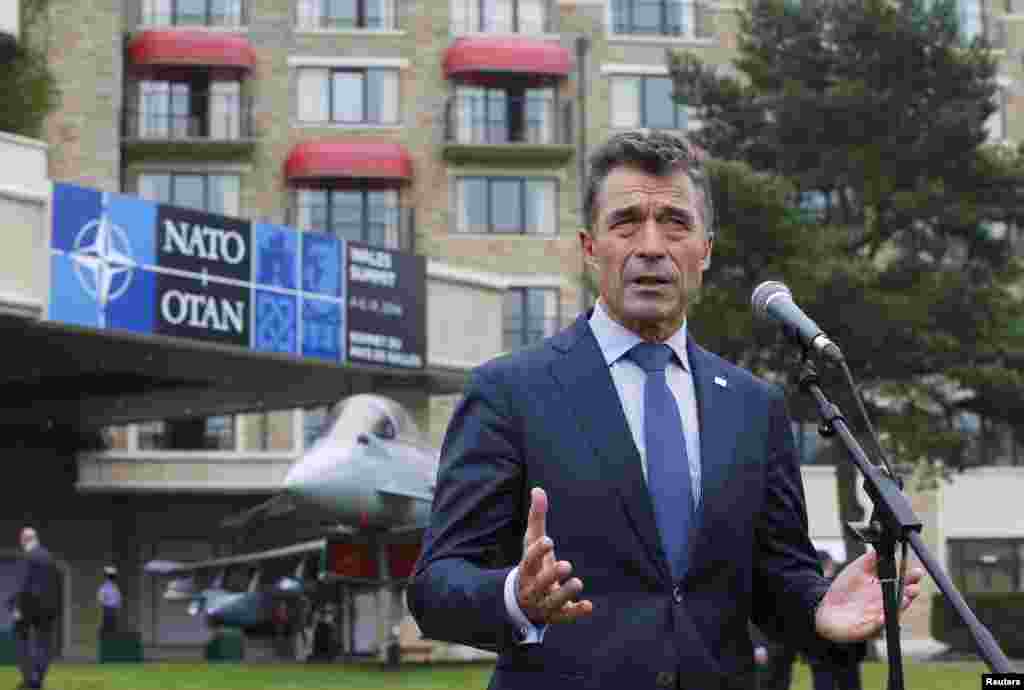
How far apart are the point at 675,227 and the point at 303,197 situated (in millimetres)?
52942

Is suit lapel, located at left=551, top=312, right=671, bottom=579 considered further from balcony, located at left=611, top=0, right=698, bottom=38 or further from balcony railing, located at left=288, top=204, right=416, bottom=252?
balcony, located at left=611, top=0, right=698, bottom=38

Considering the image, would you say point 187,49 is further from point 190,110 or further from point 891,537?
point 891,537

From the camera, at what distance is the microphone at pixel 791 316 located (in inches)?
187

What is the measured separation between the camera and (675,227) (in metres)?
4.85

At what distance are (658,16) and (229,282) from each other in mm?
26990

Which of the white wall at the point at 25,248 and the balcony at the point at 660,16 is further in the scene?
the balcony at the point at 660,16

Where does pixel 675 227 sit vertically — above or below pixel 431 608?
above

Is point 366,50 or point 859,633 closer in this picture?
point 859,633

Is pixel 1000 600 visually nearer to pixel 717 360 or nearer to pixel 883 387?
pixel 883 387

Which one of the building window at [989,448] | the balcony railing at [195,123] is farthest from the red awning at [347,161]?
the building window at [989,448]

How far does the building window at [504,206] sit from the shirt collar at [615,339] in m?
52.9

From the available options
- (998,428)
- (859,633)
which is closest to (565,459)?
(859,633)

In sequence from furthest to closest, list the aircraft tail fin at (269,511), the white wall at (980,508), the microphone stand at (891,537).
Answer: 1. the white wall at (980,508)
2. the aircraft tail fin at (269,511)
3. the microphone stand at (891,537)

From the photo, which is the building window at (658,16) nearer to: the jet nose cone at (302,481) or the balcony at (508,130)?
the balcony at (508,130)
